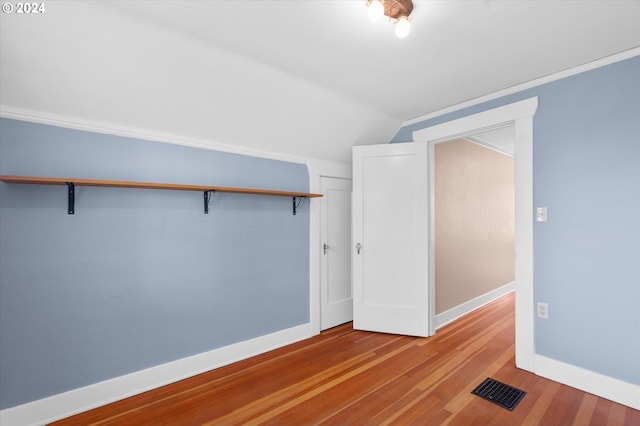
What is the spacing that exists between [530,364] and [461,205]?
1.98 meters

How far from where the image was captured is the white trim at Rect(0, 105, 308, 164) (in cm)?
177

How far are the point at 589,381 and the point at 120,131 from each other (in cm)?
392

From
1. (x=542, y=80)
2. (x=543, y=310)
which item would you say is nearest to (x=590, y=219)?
(x=543, y=310)

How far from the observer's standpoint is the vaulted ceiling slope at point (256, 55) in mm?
1556

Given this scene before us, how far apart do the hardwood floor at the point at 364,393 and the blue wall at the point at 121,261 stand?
0.31m

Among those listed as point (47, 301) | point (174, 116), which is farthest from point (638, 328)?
point (47, 301)

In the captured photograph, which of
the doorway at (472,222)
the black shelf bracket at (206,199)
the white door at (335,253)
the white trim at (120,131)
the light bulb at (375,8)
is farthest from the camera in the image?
the doorway at (472,222)

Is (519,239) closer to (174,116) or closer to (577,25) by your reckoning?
(577,25)

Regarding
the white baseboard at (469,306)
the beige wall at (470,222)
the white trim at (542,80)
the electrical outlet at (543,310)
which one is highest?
the white trim at (542,80)

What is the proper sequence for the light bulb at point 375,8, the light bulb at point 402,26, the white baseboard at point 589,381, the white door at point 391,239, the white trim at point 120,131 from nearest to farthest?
the light bulb at point 375,8 → the light bulb at point 402,26 → the white trim at point 120,131 → the white baseboard at point 589,381 → the white door at point 391,239

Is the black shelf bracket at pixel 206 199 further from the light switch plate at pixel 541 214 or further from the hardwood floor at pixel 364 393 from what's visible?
the light switch plate at pixel 541 214

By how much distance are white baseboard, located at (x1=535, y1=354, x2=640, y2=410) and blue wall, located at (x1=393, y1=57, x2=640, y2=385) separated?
0.14 ft

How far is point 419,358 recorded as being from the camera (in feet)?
8.51

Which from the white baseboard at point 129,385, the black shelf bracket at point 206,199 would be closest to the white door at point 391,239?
the white baseboard at point 129,385
